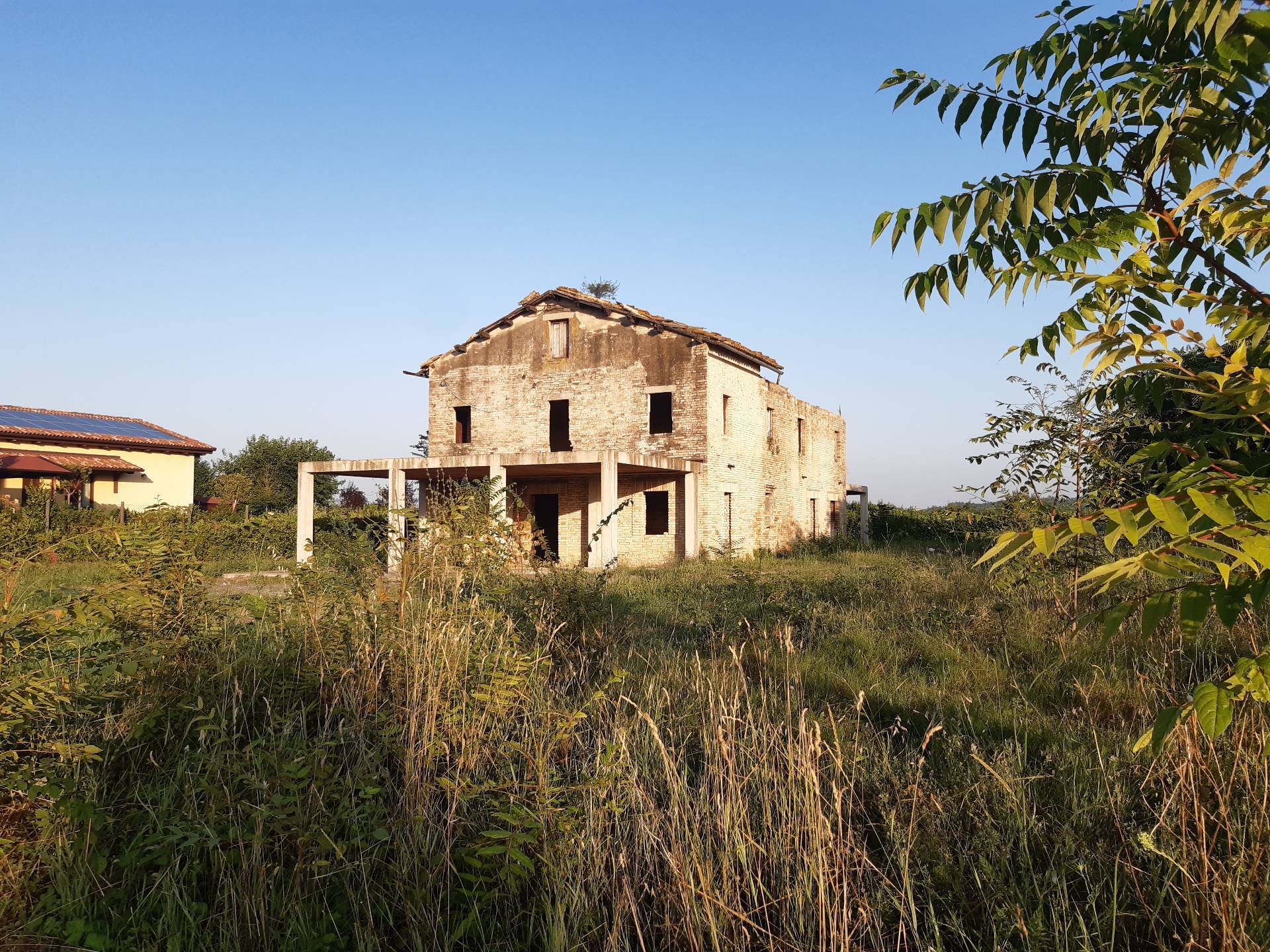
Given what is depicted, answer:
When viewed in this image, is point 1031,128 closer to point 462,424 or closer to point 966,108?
point 966,108

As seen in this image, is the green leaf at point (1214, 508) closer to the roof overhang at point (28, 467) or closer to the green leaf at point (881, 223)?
the green leaf at point (881, 223)

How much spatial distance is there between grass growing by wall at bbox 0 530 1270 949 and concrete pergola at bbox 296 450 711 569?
41.8ft

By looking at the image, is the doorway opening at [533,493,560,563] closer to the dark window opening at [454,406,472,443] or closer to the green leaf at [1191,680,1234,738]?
the dark window opening at [454,406,472,443]

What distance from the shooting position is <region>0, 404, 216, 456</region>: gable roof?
27.9 m

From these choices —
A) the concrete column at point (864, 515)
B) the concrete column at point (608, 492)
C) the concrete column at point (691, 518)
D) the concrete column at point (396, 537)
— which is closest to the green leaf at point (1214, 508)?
the concrete column at point (396, 537)

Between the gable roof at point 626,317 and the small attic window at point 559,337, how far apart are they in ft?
2.30

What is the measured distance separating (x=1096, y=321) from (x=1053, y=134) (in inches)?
26.6

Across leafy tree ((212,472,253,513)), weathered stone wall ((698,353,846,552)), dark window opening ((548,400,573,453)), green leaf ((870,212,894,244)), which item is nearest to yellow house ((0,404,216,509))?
leafy tree ((212,472,253,513))

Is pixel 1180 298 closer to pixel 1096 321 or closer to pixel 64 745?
pixel 1096 321

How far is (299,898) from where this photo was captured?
277 cm

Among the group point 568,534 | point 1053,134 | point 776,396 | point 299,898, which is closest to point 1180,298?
point 1053,134

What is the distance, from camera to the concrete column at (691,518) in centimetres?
1998

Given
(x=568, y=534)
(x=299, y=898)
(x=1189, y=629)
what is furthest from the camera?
(x=568, y=534)

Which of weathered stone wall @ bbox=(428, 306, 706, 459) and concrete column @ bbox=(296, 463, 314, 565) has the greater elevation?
weathered stone wall @ bbox=(428, 306, 706, 459)
